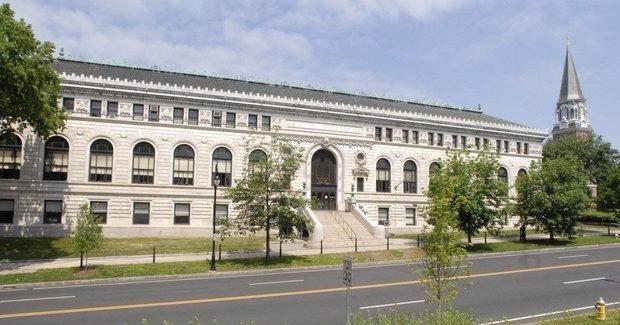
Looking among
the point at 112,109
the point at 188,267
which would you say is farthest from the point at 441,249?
the point at 112,109

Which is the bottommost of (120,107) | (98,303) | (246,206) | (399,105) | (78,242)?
(98,303)

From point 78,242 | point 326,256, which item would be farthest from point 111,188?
point 326,256

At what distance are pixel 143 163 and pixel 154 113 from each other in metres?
4.83

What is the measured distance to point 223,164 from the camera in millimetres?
44344

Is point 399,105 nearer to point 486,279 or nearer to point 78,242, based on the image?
point 486,279

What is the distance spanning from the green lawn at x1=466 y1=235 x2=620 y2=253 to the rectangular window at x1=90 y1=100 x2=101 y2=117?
1354 inches

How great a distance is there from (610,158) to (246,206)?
83250 millimetres

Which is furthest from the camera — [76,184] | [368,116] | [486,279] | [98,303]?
[368,116]

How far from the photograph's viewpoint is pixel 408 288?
21297mm

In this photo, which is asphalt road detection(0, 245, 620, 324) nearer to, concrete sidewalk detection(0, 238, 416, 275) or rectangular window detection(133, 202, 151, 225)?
concrete sidewalk detection(0, 238, 416, 275)

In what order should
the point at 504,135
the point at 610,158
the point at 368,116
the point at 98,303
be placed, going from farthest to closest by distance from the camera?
1. the point at 610,158
2. the point at 504,135
3. the point at 368,116
4. the point at 98,303

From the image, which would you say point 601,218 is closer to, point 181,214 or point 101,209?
point 181,214

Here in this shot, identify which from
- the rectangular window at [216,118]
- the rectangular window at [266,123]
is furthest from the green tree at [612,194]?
the rectangular window at [216,118]

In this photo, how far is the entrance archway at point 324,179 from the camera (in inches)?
1890
